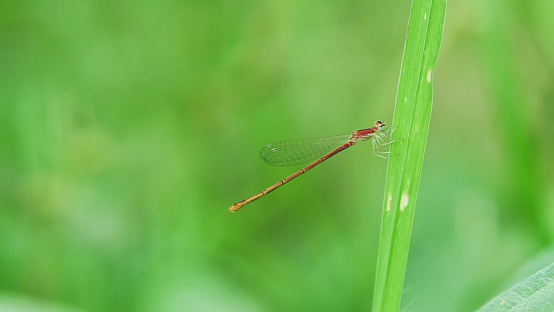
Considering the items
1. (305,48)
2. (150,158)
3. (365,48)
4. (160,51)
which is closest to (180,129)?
(150,158)

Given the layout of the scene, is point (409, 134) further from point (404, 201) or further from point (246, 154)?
point (246, 154)

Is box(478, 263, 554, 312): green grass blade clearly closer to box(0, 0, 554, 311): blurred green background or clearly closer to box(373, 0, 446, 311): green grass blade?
box(373, 0, 446, 311): green grass blade

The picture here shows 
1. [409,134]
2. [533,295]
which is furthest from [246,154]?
[533,295]

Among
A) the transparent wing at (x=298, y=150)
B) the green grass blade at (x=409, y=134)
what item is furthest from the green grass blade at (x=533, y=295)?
the transparent wing at (x=298, y=150)

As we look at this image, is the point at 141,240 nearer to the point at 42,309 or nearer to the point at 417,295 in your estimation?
the point at 42,309

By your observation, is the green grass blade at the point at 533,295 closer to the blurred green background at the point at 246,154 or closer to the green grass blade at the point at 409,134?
the green grass blade at the point at 409,134

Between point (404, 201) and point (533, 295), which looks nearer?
point (533, 295)
